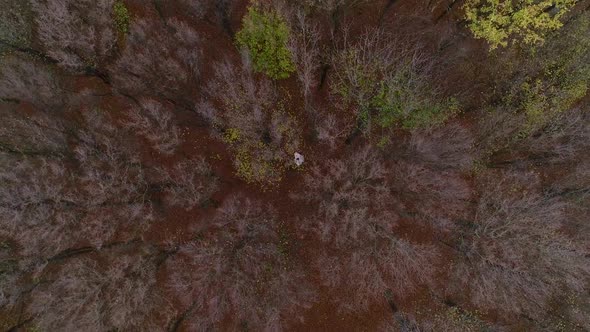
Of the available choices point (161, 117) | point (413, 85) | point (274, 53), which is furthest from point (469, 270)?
point (161, 117)

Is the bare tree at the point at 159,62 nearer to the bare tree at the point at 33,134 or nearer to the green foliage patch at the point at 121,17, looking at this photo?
the green foliage patch at the point at 121,17

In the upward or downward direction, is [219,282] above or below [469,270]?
below

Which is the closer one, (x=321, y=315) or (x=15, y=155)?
(x=15, y=155)

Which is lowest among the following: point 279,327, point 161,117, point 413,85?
point 279,327

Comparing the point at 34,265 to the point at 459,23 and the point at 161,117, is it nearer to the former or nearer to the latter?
the point at 161,117

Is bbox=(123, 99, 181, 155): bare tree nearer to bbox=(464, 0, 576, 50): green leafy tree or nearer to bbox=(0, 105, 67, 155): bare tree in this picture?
bbox=(0, 105, 67, 155): bare tree

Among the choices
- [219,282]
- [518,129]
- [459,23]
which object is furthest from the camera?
[459,23]

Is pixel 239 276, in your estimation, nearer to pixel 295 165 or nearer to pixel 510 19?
pixel 295 165

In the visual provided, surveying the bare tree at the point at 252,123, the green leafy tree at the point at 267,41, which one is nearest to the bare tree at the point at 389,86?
the green leafy tree at the point at 267,41
